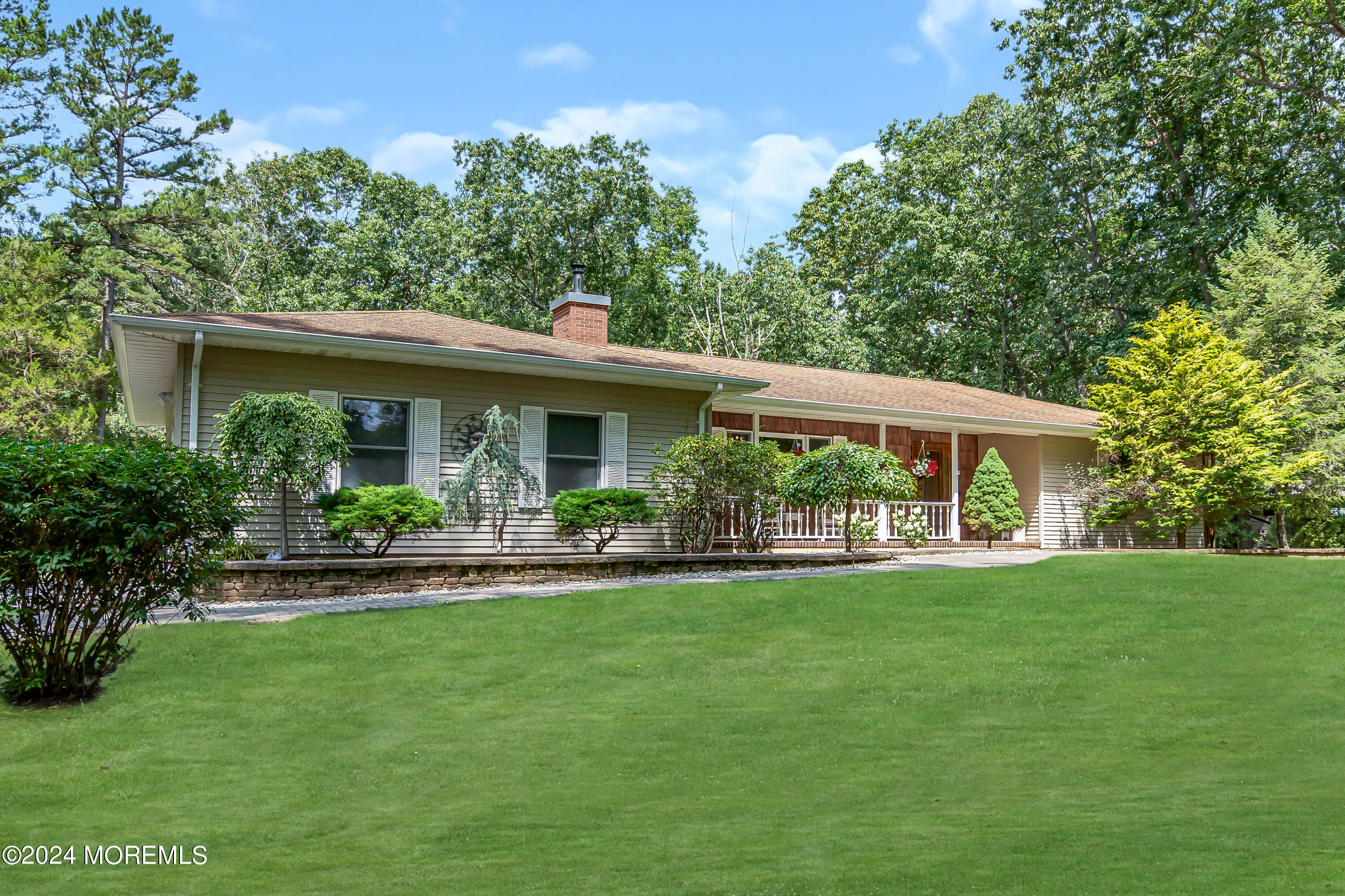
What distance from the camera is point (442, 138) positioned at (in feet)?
114

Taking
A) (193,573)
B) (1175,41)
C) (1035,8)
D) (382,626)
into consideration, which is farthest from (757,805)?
(1035,8)

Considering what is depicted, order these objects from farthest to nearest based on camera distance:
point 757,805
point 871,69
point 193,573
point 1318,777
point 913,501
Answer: point 871,69 < point 913,501 < point 193,573 < point 1318,777 < point 757,805

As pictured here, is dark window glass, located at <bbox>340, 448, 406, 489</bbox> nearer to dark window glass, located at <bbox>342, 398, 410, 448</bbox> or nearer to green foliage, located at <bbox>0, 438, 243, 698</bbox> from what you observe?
dark window glass, located at <bbox>342, 398, 410, 448</bbox>

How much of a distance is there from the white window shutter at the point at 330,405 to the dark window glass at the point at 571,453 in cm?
283

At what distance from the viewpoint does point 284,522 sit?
10945mm

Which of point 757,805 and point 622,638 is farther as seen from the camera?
point 622,638

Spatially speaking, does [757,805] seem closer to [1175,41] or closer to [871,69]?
[871,69]

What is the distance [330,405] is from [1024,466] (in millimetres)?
13774

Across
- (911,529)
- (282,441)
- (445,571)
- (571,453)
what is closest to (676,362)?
(571,453)

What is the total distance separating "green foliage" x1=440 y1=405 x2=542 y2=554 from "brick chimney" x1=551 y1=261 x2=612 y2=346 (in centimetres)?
496

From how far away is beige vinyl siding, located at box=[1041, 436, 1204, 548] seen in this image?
19.0 meters

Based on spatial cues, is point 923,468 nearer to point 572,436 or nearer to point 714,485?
point 714,485

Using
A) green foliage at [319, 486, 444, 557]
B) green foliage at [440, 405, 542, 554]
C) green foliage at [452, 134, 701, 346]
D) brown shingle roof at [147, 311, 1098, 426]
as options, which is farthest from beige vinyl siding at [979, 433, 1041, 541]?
green foliage at [452, 134, 701, 346]

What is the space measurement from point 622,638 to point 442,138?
3090cm
